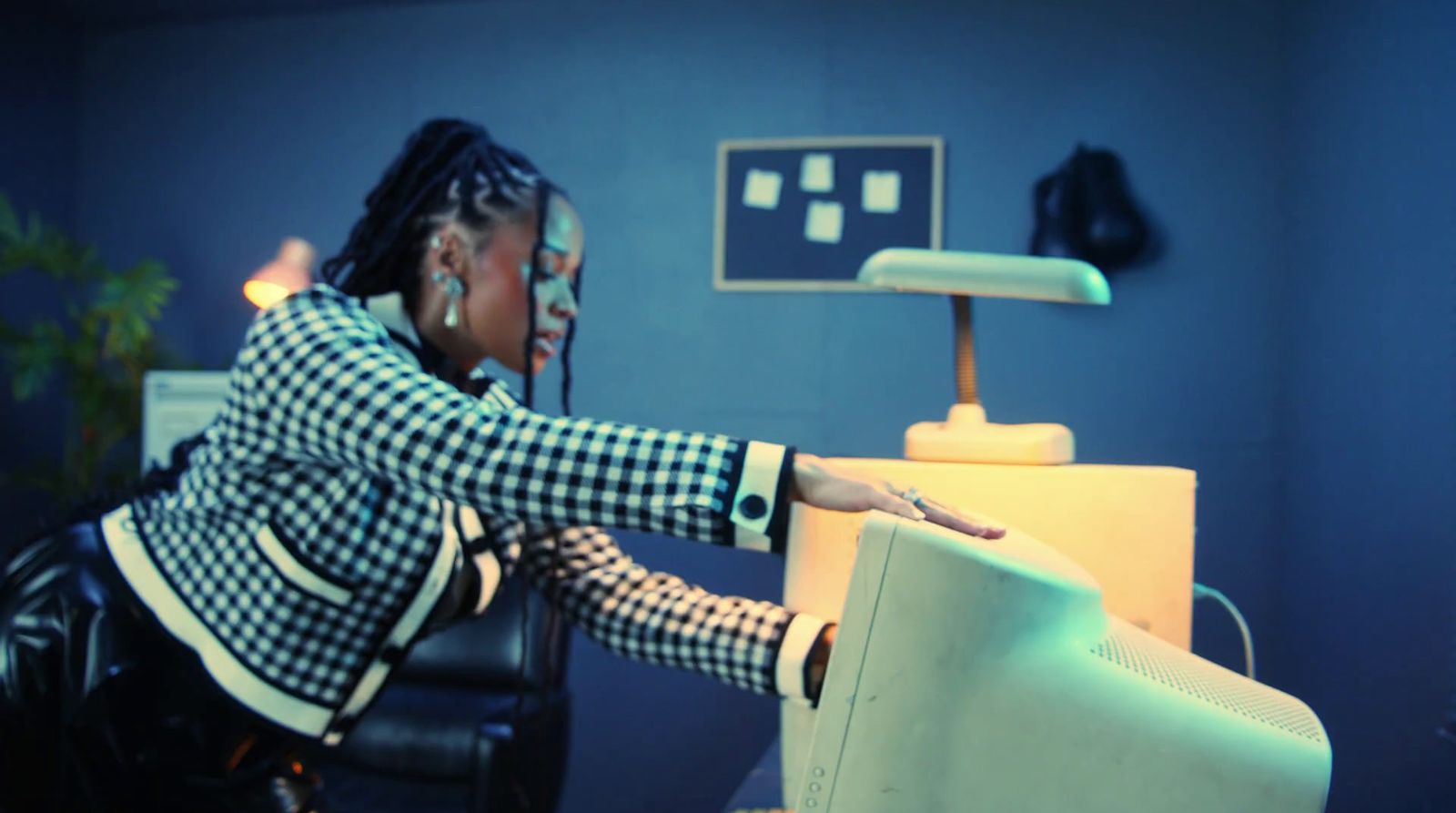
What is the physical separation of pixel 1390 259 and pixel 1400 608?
1.77 feet

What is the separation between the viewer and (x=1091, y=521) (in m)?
0.86

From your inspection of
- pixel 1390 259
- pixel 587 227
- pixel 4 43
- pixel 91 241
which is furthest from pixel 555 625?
Answer: pixel 4 43

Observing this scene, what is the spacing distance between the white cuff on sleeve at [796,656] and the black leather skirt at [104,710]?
485mm

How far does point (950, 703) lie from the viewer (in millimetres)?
562

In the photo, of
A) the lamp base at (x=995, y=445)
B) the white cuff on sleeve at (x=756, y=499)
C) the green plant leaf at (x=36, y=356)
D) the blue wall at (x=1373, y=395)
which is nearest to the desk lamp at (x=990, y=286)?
the lamp base at (x=995, y=445)

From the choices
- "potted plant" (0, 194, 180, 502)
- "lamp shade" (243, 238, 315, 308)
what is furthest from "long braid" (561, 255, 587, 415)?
"potted plant" (0, 194, 180, 502)

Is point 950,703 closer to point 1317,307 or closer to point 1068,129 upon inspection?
point 1317,307

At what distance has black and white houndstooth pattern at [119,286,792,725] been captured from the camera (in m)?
0.69

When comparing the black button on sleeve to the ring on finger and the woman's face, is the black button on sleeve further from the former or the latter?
the woman's face

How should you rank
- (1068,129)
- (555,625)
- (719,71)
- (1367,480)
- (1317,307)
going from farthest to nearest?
(719,71)
(1068,129)
(1317,307)
(555,625)
(1367,480)

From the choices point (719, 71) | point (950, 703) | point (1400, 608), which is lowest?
point (1400, 608)

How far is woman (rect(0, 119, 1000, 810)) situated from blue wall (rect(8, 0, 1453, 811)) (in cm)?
128

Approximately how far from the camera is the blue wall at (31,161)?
2.61 metres

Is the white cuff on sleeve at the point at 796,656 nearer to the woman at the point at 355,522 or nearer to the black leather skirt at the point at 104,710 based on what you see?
the woman at the point at 355,522
